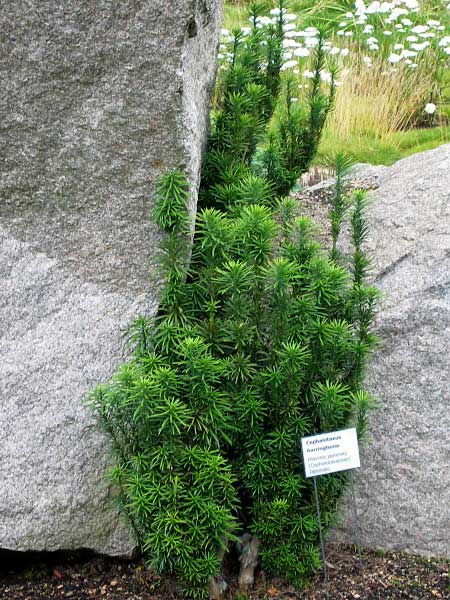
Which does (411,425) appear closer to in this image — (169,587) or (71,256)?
(169,587)

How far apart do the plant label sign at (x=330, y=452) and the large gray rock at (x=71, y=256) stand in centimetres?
87

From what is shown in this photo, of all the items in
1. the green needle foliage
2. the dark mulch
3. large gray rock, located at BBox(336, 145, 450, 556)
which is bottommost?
the dark mulch

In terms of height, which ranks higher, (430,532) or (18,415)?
(18,415)

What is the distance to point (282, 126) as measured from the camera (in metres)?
4.27

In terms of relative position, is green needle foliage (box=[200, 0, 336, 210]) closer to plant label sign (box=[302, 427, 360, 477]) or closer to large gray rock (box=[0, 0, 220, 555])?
large gray rock (box=[0, 0, 220, 555])

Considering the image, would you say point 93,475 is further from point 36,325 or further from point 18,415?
point 36,325

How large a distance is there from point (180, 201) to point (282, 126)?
113 centimetres

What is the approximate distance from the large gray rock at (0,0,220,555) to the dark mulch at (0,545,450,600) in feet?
0.48

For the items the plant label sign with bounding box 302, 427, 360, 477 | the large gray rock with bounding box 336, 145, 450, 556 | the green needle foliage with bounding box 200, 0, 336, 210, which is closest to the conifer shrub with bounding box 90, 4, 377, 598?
the plant label sign with bounding box 302, 427, 360, 477

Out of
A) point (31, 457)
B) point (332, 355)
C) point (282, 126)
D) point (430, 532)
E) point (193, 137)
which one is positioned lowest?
point (430, 532)

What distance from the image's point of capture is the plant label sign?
323 centimetres

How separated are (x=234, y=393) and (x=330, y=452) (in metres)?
0.43

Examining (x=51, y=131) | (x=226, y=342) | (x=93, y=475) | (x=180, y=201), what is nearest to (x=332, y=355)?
(x=226, y=342)

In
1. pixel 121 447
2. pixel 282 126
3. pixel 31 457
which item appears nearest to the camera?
pixel 121 447
